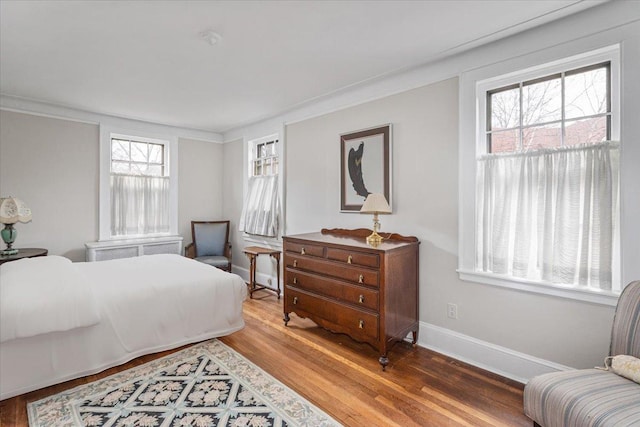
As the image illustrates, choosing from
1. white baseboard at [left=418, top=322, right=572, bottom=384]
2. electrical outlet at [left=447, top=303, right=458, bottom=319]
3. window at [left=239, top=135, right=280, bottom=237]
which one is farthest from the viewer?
window at [left=239, top=135, right=280, bottom=237]

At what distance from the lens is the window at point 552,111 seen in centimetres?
209

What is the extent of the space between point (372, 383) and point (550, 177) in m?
1.92

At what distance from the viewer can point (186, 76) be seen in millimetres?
3088

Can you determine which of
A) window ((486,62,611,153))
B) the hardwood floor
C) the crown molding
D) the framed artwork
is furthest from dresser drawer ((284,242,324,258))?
the crown molding

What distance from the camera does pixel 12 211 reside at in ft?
11.3

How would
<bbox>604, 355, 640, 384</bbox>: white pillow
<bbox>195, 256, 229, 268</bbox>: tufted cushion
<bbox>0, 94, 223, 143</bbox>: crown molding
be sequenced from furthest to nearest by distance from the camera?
1. <bbox>195, 256, 229, 268</bbox>: tufted cushion
2. <bbox>0, 94, 223, 143</bbox>: crown molding
3. <bbox>604, 355, 640, 384</bbox>: white pillow

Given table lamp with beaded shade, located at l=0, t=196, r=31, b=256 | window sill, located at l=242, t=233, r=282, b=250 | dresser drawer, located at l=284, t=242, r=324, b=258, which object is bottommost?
window sill, located at l=242, t=233, r=282, b=250

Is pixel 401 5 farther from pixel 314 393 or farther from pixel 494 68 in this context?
pixel 314 393

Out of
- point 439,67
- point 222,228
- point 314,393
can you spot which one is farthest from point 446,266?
point 222,228

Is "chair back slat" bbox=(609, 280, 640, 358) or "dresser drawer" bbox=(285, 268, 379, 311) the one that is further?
"dresser drawer" bbox=(285, 268, 379, 311)

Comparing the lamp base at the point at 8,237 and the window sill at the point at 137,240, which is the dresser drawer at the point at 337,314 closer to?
the window sill at the point at 137,240

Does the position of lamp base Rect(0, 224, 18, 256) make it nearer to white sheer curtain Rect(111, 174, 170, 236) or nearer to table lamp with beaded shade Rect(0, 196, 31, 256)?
table lamp with beaded shade Rect(0, 196, 31, 256)

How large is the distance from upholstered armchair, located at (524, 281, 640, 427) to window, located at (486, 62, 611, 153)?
105 cm

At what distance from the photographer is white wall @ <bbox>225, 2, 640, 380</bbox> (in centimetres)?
197
